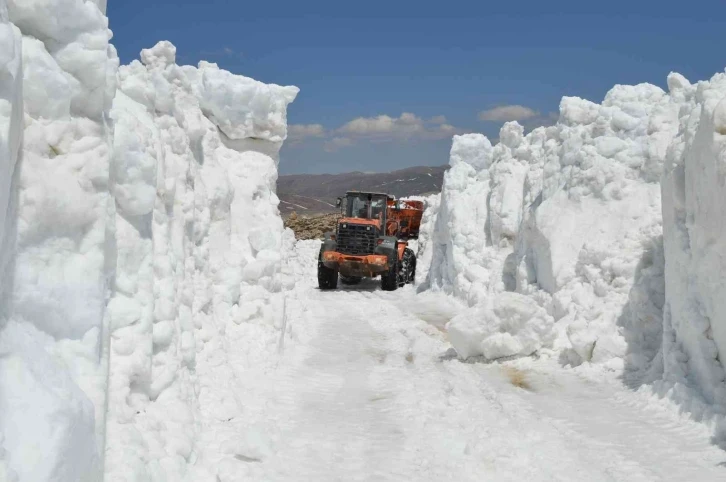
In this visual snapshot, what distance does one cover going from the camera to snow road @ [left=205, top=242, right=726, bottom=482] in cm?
509

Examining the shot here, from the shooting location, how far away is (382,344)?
1064cm

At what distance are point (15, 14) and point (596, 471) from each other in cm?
503

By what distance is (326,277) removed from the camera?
20469mm

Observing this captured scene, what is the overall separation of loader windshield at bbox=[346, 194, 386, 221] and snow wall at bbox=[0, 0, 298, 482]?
13421mm

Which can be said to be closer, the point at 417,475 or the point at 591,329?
the point at 417,475

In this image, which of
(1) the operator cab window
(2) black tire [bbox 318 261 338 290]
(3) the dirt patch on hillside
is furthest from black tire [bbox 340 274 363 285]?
(3) the dirt patch on hillside

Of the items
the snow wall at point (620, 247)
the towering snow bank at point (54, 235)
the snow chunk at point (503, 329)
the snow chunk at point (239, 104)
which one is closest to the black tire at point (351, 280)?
the snow wall at point (620, 247)

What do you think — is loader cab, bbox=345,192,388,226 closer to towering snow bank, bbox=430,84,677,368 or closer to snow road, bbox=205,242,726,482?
towering snow bank, bbox=430,84,677,368

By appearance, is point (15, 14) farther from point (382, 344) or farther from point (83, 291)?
point (382, 344)

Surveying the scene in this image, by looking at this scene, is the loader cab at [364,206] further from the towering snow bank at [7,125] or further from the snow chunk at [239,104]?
the towering snow bank at [7,125]

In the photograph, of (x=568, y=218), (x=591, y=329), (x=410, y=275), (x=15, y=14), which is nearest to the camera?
(x=15, y=14)

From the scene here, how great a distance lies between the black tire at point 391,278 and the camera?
19.7 metres

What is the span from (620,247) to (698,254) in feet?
9.91

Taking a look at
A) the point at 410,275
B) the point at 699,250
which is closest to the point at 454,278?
the point at 410,275
